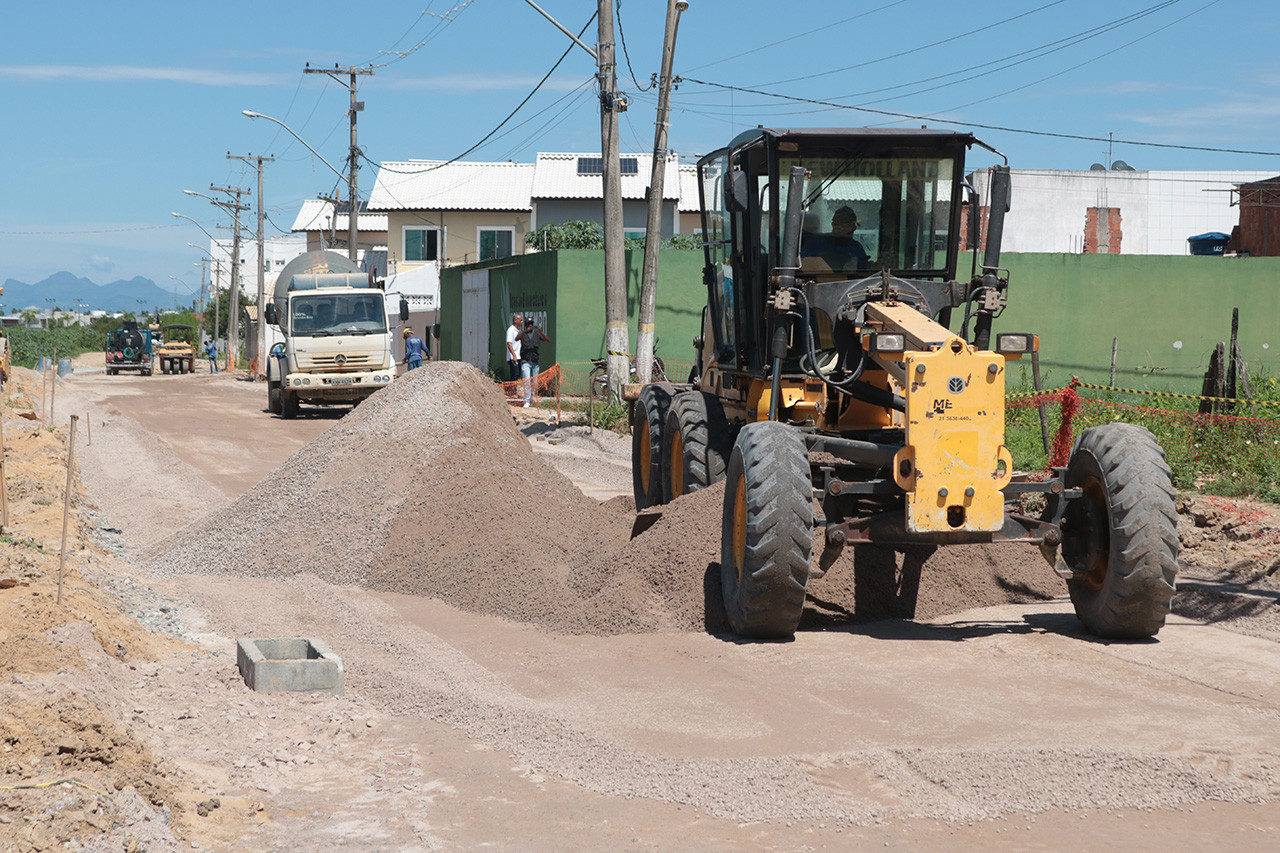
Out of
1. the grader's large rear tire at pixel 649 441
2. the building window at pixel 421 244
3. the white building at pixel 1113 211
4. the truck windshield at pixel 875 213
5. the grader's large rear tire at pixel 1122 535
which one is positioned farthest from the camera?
the building window at pixel 421 244

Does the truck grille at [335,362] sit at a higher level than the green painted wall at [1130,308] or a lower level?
lower

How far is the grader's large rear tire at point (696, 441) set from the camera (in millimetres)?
10273

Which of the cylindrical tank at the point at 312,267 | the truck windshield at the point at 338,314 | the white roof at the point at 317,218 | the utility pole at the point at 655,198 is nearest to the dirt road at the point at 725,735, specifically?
the utility pole at the point at 655,198

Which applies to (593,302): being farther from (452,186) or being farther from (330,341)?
(452,186)

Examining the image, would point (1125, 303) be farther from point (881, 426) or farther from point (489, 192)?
point (489, 192)

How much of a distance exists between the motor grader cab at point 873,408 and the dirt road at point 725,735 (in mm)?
561

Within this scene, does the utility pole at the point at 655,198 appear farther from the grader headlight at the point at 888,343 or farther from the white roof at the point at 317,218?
the white roof at the point at 317,218

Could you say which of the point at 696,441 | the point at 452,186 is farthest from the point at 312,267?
the point at 452,186

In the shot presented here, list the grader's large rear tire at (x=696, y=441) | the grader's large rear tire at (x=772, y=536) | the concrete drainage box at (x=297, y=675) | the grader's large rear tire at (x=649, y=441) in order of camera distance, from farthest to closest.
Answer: the grader's large rear tire at (x=649, y=441) → the grader's large rear tire at (x=696, y=441) → the grader's large rear tire at (x=772, y=536) → the concrete drainage box at (x=297, y=675)

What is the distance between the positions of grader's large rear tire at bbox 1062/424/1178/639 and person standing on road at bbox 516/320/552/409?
16.6m

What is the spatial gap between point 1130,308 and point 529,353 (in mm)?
13908

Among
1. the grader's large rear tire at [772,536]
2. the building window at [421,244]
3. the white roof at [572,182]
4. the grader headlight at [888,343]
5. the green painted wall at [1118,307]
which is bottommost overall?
the grader's large rear tire at [772,536]

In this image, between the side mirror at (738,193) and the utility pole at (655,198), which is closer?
the side mirror at (738,193)

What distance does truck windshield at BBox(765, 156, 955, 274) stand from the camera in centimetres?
911
